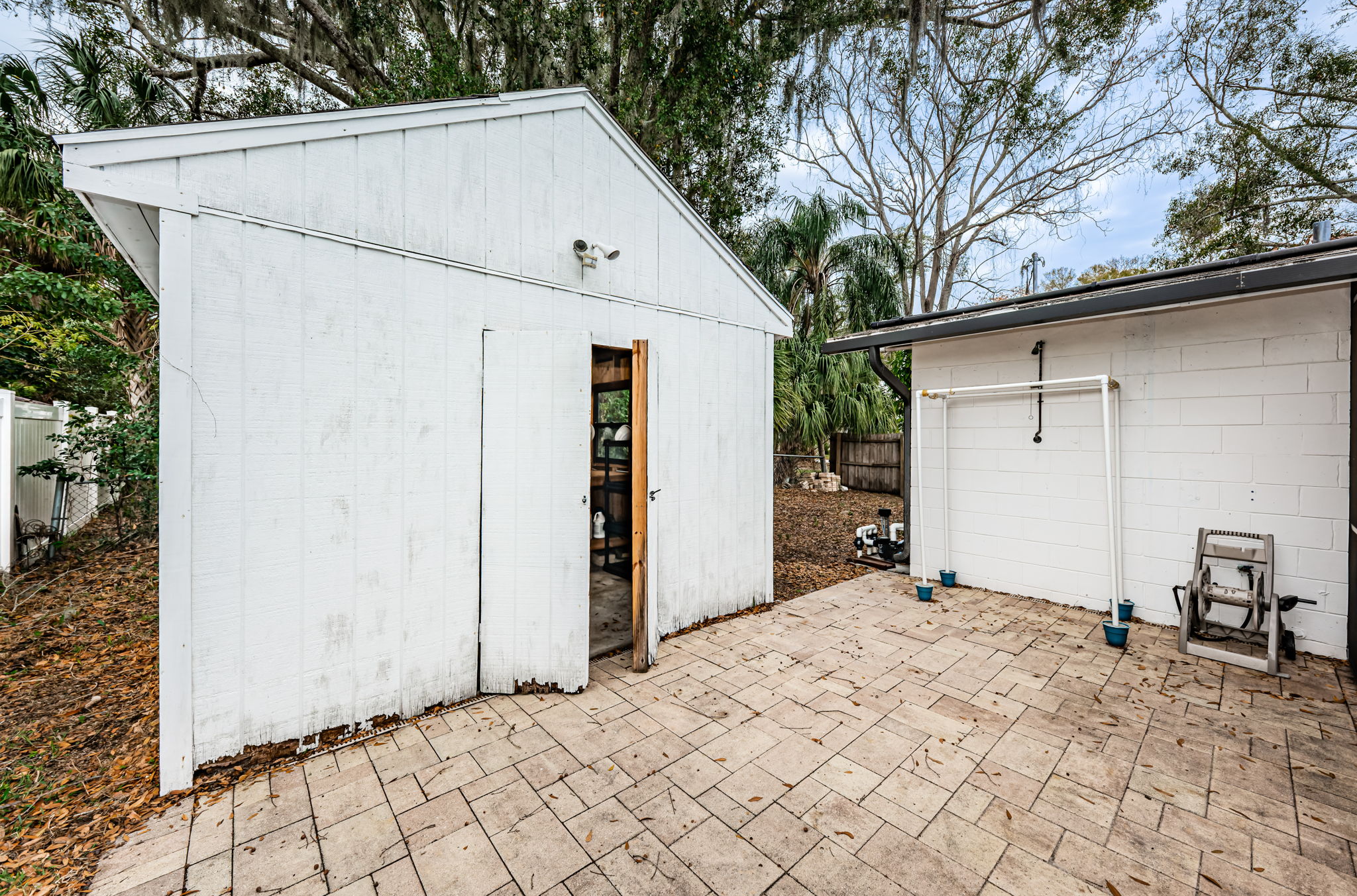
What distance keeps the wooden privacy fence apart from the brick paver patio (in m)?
8.11

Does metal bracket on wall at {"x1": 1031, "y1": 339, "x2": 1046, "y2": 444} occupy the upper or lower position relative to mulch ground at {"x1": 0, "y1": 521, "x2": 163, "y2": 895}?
upper

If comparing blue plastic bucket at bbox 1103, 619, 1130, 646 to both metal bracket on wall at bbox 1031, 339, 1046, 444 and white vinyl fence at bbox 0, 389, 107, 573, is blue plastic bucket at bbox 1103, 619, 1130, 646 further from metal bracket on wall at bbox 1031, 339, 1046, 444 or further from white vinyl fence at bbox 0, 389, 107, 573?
white vinyl fence at bbox 0, 389, 107, 573

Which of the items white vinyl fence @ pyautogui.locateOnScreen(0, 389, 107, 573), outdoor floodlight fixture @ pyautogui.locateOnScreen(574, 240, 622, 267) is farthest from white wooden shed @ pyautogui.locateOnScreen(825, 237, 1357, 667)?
white vinyl fence @ pyautogui.locateOnScreen(0, 389, 107, 573)

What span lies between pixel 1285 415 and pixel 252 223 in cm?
587

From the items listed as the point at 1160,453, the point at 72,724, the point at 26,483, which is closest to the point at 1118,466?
the point at 1160,453

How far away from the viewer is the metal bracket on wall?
167 inches

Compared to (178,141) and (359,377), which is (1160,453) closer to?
(359,377)

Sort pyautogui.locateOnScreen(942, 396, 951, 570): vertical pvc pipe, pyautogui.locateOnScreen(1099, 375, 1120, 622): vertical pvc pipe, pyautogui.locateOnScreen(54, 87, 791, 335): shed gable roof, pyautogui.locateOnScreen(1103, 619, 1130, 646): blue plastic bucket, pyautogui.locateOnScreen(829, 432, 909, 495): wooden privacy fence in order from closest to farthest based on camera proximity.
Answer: pyautogui.locateOnScreen(54, 87, 791, 335): shed gable roof → pyautogui.locateOnScreen(1103, 619, 1130, 646): blue plastic bucket → pyautogui.locateOnScreen(1099, 375, 1120, 622): vertical pvc pipe → pyautogui.locateOnScreen(942, 396, 951, 570): vertical pvc pipe → pyautogui.locateOnScreen(829, 432, 909, 495): wooden privacy fence

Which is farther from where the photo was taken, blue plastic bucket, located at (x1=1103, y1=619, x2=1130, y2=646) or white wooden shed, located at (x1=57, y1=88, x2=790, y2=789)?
blue plastic bucket, located at (x1=1103, y1=619, x2=1130, y2=646)

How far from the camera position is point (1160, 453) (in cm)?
376

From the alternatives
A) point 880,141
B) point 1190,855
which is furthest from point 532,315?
point 880,141

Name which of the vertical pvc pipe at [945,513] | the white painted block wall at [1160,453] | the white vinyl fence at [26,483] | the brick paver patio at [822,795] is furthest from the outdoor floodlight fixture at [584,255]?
the white vinyl fence at [26,483]

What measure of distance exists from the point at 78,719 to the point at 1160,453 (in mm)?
6698

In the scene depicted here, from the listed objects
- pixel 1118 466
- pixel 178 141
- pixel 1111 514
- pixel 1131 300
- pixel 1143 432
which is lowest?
pixel 1111 514
